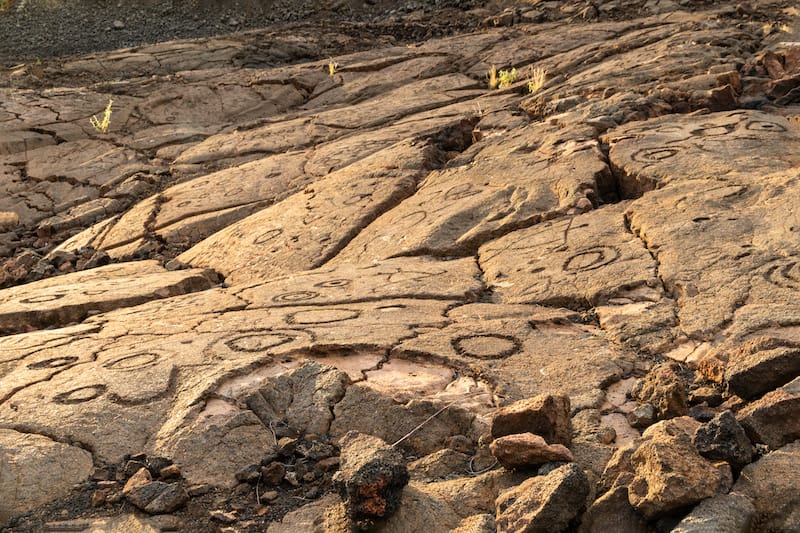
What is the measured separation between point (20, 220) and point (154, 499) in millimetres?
5532

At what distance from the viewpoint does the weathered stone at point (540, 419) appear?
2066 mm

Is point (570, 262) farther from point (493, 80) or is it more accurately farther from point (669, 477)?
point (493, 80)

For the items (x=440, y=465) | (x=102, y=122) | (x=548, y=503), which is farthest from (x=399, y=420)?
(x=102, y=122)

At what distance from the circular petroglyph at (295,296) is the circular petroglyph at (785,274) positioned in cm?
193

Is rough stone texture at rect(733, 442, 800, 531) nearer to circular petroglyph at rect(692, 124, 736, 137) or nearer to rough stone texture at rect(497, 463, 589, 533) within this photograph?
rough stone texture at rect(497, 463, 589, 533)

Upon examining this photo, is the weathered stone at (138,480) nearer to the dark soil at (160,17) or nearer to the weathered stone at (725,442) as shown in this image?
the weathered stone at (725,442)

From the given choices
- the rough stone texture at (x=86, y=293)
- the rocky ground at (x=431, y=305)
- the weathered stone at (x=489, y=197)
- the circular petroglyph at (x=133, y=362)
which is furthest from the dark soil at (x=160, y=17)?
the circular petroglyph at (x=133, y=362)

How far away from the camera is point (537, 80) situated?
7.05 meters

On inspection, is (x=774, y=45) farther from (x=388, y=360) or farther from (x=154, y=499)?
(x=154, y=499)

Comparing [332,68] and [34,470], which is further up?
[332,68]

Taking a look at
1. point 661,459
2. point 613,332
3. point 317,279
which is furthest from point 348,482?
point 317,279

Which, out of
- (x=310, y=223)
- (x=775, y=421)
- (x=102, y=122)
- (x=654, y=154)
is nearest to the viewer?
(x=775, y=421)

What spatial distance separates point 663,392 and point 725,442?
0.38 m

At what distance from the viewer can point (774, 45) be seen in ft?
21.3
